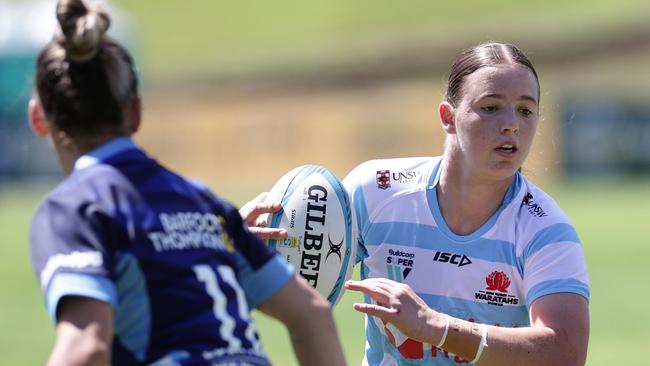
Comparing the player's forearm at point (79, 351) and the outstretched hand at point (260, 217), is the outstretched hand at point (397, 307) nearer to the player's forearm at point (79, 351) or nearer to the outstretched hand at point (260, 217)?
the outstretched hand at point (260, 217)

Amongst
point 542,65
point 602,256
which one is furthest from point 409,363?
point 542,65

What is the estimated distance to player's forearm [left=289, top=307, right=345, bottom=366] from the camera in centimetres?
342

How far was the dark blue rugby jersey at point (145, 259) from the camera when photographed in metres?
3.05

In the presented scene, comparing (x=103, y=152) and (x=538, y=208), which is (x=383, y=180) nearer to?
(x=538, y=208)

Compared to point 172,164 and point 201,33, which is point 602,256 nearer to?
point 172,164

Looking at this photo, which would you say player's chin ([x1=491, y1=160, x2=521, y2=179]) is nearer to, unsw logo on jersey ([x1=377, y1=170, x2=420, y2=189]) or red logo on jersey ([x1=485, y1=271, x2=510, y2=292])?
red logo on jersey ([x1=485, y1=271, x2=510, y2=292])

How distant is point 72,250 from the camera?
305 centimetres

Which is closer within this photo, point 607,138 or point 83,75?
point 83,75

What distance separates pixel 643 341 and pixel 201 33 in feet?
158

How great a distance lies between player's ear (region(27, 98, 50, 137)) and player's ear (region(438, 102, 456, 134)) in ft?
6.72

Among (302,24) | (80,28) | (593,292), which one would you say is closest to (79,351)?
(80,28)

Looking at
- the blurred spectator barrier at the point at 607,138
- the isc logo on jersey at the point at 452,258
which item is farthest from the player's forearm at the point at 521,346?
the blurred spectator barrier at the point at 607,138

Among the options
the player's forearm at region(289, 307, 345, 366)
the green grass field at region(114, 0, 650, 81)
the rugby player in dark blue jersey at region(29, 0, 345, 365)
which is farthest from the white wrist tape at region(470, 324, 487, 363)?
the green grass field at region(114, 0, 650, 81)

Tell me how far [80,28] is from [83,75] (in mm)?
117
